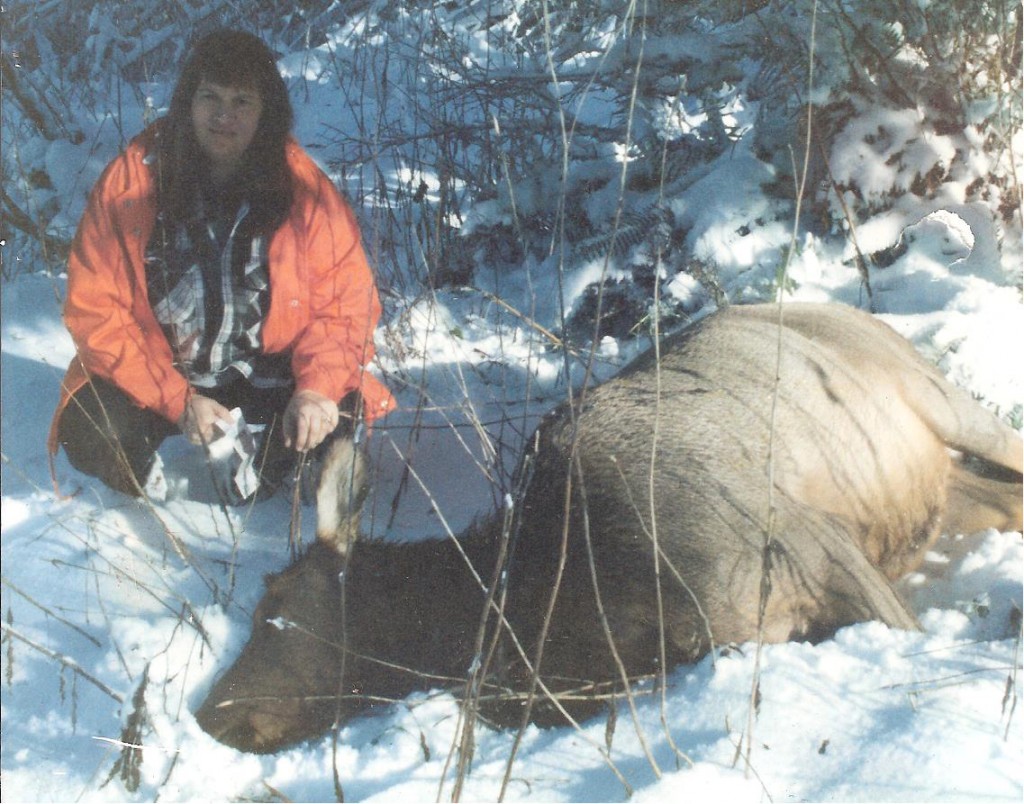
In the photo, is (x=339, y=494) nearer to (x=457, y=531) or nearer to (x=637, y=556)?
(x=457, y=531)

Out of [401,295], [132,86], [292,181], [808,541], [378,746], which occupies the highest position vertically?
[132,86]

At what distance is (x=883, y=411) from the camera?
3.55 metres

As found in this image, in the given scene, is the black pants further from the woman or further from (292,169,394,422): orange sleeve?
(292,169,394,422): orange sleeve

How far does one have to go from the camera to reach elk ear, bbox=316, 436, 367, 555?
272cm

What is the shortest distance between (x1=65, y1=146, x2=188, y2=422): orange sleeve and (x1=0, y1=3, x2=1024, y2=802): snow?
123mm

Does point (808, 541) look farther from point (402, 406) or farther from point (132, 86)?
point (132, 86)

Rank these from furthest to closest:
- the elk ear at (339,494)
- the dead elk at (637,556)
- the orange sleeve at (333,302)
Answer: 1. the orange sleeve at (333,302)
2. the elk ear at (339,494)
3. the dead elk at (637,556)

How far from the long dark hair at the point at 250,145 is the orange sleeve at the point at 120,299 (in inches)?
3.8

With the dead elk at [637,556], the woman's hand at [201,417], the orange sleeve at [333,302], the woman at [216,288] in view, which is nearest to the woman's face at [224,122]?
the woman at [216,288]

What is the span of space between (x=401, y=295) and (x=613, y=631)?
1.48m

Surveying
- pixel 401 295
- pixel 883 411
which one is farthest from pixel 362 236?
pixel 883 411

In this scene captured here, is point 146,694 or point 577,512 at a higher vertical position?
point 577,512

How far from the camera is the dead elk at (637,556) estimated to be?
2525mm

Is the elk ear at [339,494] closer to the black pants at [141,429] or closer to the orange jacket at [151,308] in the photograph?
the orange jacket at [151,308]
